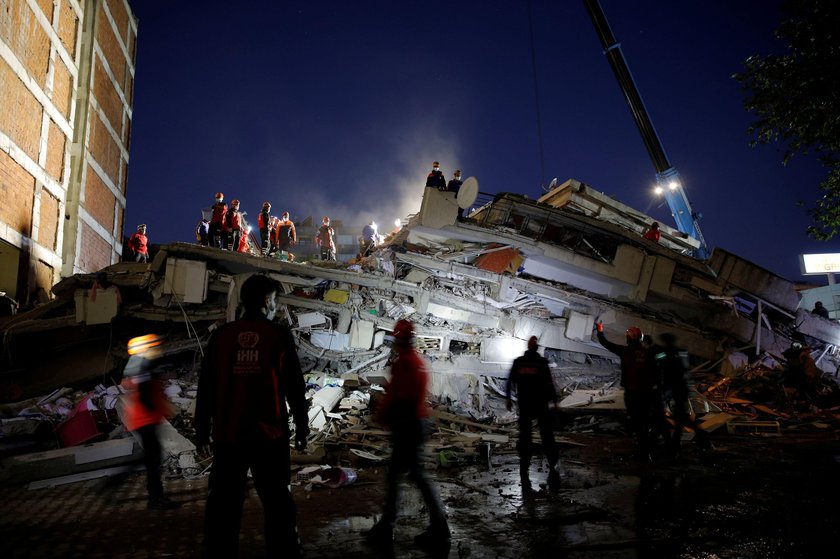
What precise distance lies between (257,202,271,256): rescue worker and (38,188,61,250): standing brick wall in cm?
789

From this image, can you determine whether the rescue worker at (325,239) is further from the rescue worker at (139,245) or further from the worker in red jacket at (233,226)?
the rescue worker at (139,245)

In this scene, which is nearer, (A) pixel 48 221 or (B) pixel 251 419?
(B) pixel 251 419

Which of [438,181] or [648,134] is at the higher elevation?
[648,134]

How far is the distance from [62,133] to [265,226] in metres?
9.53

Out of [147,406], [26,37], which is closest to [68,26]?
[26,37]

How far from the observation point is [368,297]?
1114 centimetres

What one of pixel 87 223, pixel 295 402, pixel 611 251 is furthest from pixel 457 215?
pixel 87 223

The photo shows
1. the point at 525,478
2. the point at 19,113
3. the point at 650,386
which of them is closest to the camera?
the point at 525,478

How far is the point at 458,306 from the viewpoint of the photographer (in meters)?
11.5

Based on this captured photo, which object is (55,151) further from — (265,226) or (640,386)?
(640,386)

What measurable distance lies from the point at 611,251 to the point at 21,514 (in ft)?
42.8

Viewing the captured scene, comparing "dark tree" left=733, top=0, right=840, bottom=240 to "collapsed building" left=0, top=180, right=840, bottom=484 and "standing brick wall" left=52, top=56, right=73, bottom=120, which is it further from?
"standing brick wall" left=52, top=56, right=73, bottom=120

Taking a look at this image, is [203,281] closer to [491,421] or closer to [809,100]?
[491,421]

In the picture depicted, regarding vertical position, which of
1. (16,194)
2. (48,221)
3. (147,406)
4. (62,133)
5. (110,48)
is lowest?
(147,406)
